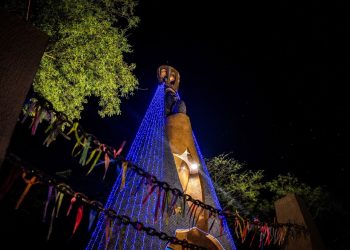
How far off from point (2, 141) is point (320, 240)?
20.2 ft

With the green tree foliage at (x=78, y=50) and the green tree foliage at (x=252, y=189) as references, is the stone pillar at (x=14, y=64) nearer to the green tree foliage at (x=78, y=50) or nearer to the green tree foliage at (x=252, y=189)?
the green tree foliage at (x=78, y=50)

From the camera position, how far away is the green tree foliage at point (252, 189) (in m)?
15.3

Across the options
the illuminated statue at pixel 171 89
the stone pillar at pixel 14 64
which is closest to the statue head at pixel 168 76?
the illuminated statue at pixel 171 89

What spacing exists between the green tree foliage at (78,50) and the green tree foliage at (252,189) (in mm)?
10200

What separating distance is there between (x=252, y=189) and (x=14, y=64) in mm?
16448

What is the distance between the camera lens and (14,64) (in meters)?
2.12

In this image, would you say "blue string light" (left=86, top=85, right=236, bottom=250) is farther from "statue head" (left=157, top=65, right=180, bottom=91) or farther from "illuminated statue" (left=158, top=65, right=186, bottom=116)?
"statue head" (left=157, top=65, right=180, bottom=91)

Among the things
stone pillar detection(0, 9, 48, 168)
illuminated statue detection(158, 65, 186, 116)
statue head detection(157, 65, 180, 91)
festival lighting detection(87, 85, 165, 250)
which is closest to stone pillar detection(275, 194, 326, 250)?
festival lighting detection(87, 85, 165, 250)

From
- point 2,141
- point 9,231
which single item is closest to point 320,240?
point 2,141

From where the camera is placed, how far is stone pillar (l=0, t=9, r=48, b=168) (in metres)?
1.99

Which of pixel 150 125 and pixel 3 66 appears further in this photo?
pixel 150 125

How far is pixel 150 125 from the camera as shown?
802 cm

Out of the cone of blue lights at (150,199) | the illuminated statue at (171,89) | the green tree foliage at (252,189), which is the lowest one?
the cone of blue lights at (150,199)

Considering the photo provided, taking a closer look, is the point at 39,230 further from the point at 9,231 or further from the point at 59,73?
the point at 59,73
